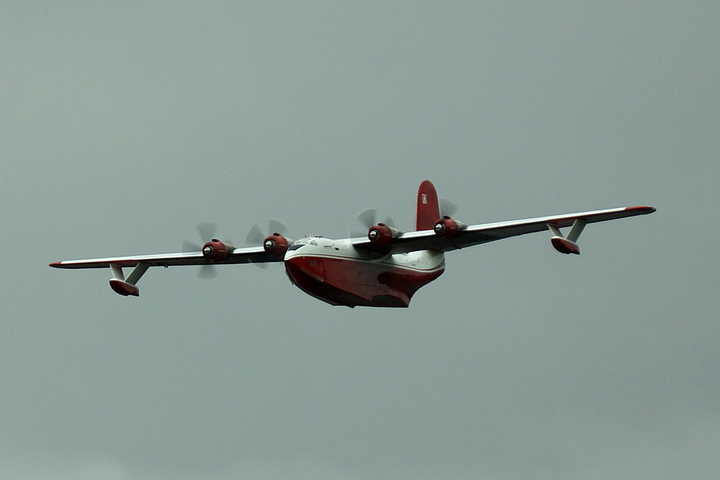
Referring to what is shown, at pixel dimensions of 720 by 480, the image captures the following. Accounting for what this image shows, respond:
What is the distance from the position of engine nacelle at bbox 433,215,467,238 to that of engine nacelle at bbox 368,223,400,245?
2453 mm

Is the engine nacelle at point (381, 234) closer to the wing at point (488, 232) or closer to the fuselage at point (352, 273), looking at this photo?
the wing at point (488, 232)

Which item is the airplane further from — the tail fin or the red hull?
the tail fin

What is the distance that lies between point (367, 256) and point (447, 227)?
4.90 metres

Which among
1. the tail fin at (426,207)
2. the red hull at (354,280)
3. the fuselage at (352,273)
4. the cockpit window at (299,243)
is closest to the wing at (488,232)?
the fuselage at (352,273)

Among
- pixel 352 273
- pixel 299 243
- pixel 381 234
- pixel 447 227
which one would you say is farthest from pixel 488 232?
pixel 299 243

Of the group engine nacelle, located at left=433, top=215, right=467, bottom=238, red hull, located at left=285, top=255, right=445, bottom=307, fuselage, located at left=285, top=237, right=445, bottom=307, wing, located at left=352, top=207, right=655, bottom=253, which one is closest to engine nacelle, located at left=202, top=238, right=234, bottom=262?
fuselage, located at left=285, top=237, right=445, bottom=307

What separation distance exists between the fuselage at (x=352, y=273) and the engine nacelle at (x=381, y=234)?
4.84 ft

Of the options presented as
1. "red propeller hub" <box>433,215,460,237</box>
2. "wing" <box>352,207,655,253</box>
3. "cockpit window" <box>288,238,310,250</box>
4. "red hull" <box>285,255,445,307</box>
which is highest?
"cockpit window" <box>288,238,310,250</box>

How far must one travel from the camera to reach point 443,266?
197 feet

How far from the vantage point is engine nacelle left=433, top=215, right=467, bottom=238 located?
5066 cm

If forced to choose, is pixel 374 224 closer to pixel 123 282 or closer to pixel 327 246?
pixel 327 246

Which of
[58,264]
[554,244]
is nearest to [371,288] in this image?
[554,244]

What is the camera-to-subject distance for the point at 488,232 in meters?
51.0

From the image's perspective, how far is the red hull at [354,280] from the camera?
51.1 metres
